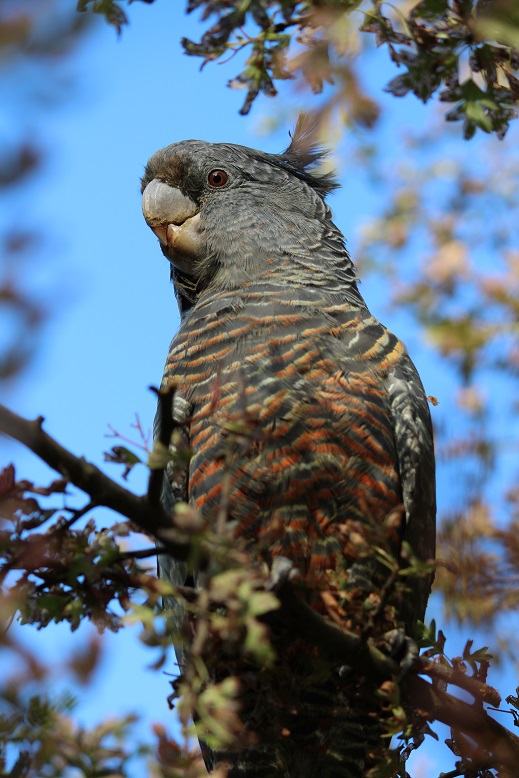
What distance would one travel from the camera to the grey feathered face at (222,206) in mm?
5332

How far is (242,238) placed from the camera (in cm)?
532

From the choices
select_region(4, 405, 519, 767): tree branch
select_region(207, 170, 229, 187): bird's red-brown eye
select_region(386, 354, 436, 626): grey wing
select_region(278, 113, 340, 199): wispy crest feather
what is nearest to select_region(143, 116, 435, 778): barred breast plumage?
select_region(386, 354, 436, 626): grey wing

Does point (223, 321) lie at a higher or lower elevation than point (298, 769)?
higher

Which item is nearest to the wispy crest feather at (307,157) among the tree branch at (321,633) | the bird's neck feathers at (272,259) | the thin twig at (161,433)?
the bird's neck feathers at (272,259)

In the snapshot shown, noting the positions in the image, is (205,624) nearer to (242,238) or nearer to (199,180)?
(242,238)

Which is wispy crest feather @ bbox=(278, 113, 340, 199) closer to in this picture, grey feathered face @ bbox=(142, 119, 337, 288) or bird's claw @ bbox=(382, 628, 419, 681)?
grey feathered face @ bbox=(142, 119, 337, 288)

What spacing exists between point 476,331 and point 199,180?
2.06 m

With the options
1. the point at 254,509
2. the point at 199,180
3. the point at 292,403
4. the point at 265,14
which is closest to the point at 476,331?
the point at 292,403

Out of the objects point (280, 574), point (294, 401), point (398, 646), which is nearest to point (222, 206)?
point (294, 401)

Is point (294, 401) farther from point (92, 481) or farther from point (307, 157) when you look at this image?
point (307, 157)

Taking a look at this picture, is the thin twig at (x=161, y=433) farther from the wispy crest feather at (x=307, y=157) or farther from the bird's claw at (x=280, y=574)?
the wispy crest feather at (x=307, y=157)

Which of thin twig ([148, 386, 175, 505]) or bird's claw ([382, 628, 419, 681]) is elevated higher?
bird's claw ([382, 628, 419, 681])

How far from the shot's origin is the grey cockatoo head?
17.4 feet

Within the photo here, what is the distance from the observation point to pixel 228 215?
5.48 meters
